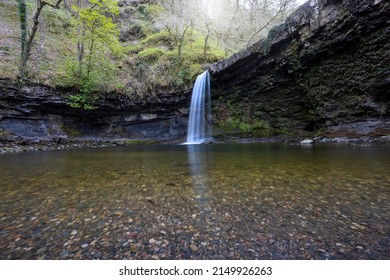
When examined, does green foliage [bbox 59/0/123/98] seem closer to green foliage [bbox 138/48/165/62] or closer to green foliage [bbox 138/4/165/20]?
green foliage [bbox 138/48/165/62]

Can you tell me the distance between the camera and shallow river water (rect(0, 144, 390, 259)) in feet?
5.13

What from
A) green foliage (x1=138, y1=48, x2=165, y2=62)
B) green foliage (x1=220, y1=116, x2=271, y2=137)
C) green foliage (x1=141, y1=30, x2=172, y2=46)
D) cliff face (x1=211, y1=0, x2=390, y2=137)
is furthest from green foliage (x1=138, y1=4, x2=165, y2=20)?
green foliage (x1=220, y1=116, x2=271, y2=137)

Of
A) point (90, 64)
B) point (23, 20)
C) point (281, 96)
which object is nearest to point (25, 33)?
point (23, 20)

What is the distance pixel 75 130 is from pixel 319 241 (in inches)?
704

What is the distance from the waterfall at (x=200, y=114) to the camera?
16234 mm

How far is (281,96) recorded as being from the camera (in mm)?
14555

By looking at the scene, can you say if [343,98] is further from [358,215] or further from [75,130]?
[75,130]

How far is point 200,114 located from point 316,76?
27.5ft

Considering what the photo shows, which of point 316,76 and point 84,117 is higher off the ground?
point 316,76

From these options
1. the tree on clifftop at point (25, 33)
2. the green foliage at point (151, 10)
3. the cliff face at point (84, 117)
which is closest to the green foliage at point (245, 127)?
the cliff face at point (84, 117)

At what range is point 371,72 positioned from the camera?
416 inches

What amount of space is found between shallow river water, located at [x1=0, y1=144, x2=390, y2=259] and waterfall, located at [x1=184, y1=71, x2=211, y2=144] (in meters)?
13.0

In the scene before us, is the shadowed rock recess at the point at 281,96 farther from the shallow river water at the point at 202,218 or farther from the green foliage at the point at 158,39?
the shallow river water at the point at 202,218

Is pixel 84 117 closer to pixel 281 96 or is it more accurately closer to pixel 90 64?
pixel 90 64
